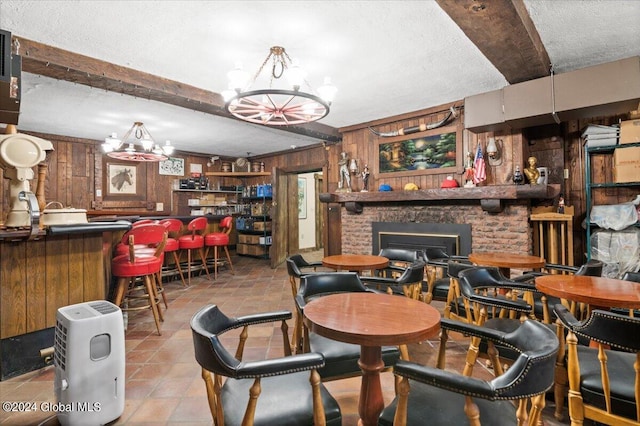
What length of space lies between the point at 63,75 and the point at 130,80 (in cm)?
55

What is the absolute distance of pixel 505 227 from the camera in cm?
403

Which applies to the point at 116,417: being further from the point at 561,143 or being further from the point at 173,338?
the point at 561,143

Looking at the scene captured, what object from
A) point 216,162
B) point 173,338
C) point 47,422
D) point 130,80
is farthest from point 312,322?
point 216,162

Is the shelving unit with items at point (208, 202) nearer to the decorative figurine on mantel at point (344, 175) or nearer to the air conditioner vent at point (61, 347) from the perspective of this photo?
the decorative figurine on mantel at point (344, 175)

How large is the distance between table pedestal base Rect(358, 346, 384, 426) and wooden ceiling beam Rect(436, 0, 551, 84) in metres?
2.19

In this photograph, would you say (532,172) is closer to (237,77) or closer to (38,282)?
(237,77)

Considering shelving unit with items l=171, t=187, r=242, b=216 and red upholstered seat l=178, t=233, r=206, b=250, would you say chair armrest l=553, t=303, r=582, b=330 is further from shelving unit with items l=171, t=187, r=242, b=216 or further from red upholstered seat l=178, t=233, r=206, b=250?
shelving unit with items l=171, t=187, r=242, b=216

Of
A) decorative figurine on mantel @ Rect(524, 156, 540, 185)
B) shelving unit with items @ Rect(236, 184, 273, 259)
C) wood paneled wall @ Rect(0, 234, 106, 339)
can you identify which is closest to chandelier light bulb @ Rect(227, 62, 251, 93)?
wood paneled wall @ Rect(0, 234, 106, 339)

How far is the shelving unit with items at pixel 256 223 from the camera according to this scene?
7.75 metres

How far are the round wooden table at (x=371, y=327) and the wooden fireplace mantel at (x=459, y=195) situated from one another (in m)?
2.67

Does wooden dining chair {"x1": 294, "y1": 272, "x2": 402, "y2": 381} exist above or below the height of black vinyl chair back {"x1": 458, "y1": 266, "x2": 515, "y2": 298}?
below

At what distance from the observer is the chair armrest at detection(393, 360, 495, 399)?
103 cm

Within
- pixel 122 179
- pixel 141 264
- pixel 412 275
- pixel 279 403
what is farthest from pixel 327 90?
pixel 122 179

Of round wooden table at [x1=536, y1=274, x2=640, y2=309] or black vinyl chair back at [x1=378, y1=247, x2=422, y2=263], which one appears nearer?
round wooden table at [x1=536, y1=274, x2=640, y2=309]
